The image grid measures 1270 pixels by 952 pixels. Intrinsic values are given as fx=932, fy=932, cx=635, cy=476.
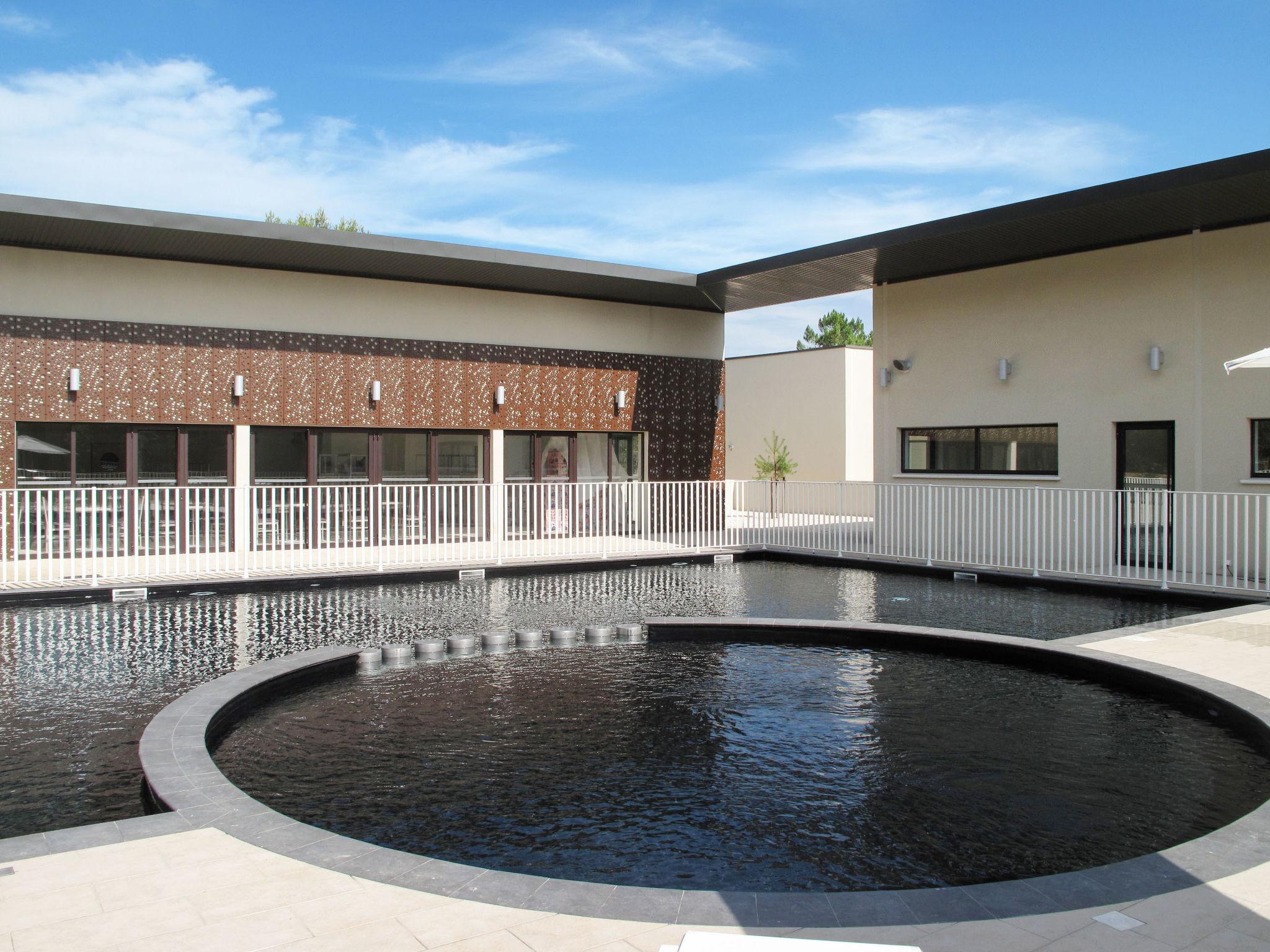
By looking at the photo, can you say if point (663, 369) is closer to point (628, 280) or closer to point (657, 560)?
point (628, 280)

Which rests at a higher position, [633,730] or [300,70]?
[300,70]

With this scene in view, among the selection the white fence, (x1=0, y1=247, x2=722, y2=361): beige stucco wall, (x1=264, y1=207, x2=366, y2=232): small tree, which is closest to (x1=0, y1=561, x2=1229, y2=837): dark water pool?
the white fence

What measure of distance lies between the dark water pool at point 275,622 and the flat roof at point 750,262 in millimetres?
4135

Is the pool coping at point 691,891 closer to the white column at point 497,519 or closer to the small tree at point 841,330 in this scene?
the white column at point 497,519

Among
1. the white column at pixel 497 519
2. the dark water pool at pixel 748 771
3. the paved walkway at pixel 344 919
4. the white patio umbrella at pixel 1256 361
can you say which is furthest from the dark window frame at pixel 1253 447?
the white column at pixel 497 519

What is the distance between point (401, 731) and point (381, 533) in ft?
22.5

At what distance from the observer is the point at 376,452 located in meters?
13.6

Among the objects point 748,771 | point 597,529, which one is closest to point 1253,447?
point 597,529

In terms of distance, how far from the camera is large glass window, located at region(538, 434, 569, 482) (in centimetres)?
1508

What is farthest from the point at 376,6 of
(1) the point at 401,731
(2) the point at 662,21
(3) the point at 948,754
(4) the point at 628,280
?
(3) the point at 948,754

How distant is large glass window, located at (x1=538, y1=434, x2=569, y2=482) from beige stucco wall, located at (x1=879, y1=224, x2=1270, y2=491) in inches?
194

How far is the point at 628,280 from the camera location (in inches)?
553

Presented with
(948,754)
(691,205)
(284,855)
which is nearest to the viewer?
(284,855)

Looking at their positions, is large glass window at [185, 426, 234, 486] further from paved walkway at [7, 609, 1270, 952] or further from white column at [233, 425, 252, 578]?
paved walkway at [7, 609, 1270, 952]
